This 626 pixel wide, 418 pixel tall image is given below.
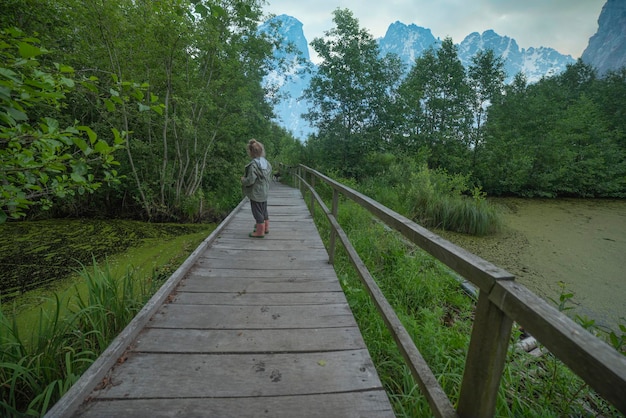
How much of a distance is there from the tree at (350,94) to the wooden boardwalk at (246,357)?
34.5 feet

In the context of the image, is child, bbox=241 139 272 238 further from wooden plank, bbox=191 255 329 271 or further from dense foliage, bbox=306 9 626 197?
dense foliage, bbox=306 9 626 197

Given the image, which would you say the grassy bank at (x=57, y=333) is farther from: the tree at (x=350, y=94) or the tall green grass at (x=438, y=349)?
the tree at (x=350, y=94)

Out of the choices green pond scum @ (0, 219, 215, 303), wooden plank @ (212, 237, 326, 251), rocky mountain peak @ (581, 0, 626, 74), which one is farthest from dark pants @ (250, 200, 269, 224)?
rocky mountain peak @ (581, 0, 626, 74)

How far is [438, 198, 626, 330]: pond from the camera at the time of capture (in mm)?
4090

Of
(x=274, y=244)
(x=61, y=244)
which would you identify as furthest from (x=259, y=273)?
(x=61, y=244)

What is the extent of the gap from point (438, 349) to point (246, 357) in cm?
152

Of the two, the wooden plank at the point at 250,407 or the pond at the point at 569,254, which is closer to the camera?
the wooden plank at the point at 250,407

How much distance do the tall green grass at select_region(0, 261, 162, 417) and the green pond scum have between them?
1186 millimetres

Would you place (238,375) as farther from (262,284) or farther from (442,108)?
(442,108)

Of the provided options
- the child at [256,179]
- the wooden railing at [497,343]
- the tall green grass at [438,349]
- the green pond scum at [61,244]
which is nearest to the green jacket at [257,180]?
the child at [256,179]

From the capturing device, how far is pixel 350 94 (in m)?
12.2

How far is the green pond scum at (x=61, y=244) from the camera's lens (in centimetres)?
430

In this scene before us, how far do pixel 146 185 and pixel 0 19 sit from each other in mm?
4152

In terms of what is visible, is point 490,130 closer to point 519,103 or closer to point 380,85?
point 519,103
